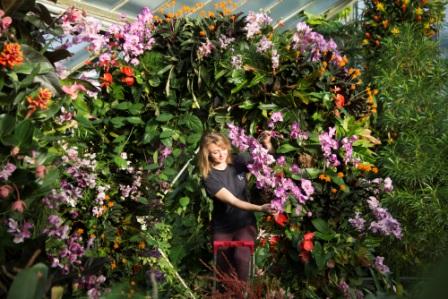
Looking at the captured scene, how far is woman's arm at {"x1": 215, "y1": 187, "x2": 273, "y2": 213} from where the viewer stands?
152 inches

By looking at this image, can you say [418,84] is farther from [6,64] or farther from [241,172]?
[6,64]

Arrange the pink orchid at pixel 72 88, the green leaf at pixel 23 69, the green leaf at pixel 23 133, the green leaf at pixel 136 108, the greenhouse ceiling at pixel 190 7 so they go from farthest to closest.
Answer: the greenhouse ceiling at pixel 190 7 → the green leaf at pixel 136 108 → the pink orchid at pixel 72 88 → the green leaf at pixel 23 69 → the green leaf at pixel 23 133

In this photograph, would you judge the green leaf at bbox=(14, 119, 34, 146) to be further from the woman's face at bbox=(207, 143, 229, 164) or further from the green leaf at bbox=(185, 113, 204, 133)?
the green leaf at bbox=(185, 113, 204, 133)

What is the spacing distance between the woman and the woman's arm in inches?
2.2

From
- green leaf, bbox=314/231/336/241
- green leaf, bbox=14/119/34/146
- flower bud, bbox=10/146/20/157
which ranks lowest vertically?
green leaf, bbox=314/231/336/241

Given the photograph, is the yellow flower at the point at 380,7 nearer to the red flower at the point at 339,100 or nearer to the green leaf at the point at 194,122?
the red flower at the point at 339,100

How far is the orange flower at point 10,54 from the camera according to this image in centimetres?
216

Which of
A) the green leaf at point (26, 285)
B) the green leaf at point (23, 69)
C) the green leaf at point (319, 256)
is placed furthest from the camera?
the green leaf at point (319, 256)

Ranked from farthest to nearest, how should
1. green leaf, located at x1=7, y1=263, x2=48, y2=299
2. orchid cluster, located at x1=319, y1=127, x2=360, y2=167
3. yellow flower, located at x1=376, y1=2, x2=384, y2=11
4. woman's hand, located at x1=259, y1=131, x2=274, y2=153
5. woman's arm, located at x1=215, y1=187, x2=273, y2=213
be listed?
yellow flower, located at x1=376, y1=2, x2=384, y2=11
woman's hand, located at x1=259, y1=131, x2=274, y2=153
orchid cluster, located at x1=319, y1=127, x2=360, y2=167
woman's arm, located at x1=215, y1=187, x2=273, y2=213
green leaf, located at x1=7, y1=263, x2=48, y2=299

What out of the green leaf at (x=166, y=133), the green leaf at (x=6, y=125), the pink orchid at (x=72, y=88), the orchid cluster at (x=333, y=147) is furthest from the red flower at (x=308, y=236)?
the green leaf at (x=6, y=125)

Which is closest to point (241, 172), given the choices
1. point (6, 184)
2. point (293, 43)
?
point (293, 43)

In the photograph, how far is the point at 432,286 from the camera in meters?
0.25

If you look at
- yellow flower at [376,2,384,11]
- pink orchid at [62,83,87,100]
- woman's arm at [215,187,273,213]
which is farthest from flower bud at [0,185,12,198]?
yellow flower at [376,2,384,11]

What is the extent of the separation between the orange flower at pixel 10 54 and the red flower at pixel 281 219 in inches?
93.8
